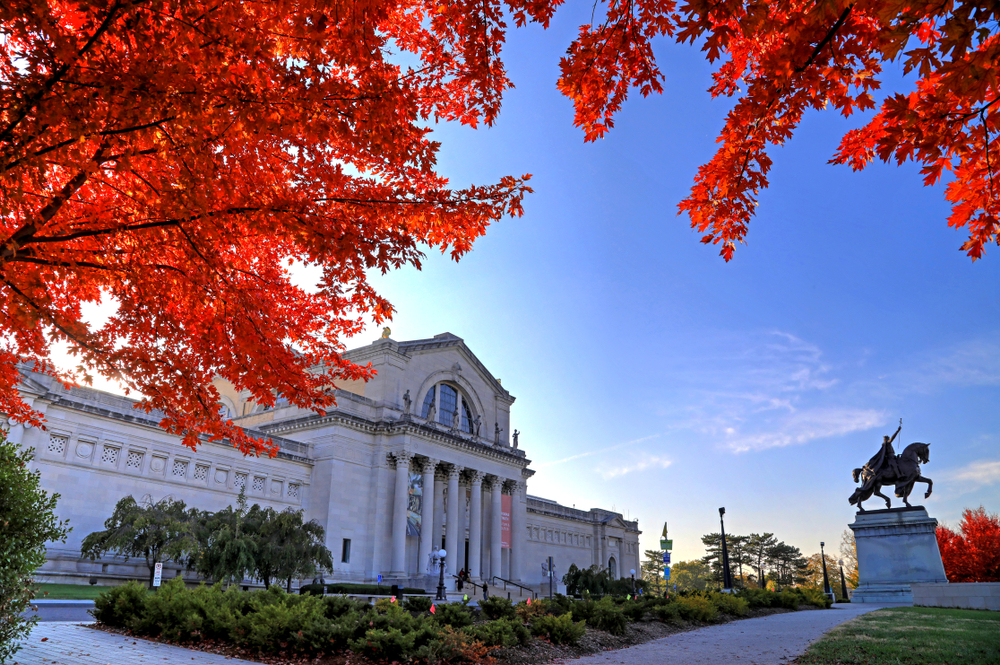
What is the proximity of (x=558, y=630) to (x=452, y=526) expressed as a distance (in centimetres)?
3010

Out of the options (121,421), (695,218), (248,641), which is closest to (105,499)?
(121,421)

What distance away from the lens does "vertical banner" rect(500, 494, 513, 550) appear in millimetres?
48094

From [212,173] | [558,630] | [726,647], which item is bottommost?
[726,647]

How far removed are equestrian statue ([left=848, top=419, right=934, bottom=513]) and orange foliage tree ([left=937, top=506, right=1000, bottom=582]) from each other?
1935cm

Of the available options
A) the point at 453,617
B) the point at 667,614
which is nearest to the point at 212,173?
the point at 453,617

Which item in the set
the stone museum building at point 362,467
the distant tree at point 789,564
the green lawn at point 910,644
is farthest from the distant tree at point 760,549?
the green lawn at point 910,644

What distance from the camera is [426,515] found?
1635 inches

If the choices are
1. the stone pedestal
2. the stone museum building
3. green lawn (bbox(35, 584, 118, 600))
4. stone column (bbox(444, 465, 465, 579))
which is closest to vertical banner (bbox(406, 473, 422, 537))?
the stone museum building

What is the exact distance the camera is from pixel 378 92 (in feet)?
21.9

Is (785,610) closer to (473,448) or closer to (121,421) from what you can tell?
(473,448)

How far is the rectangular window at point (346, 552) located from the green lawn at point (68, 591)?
1460cm

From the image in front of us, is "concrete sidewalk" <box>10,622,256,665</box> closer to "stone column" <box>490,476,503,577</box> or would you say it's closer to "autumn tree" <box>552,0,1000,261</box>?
"autumn tree" <box>552,0,1000,261</box>

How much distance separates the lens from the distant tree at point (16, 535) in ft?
24.9

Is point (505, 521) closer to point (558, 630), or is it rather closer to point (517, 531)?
point (517, 531)
